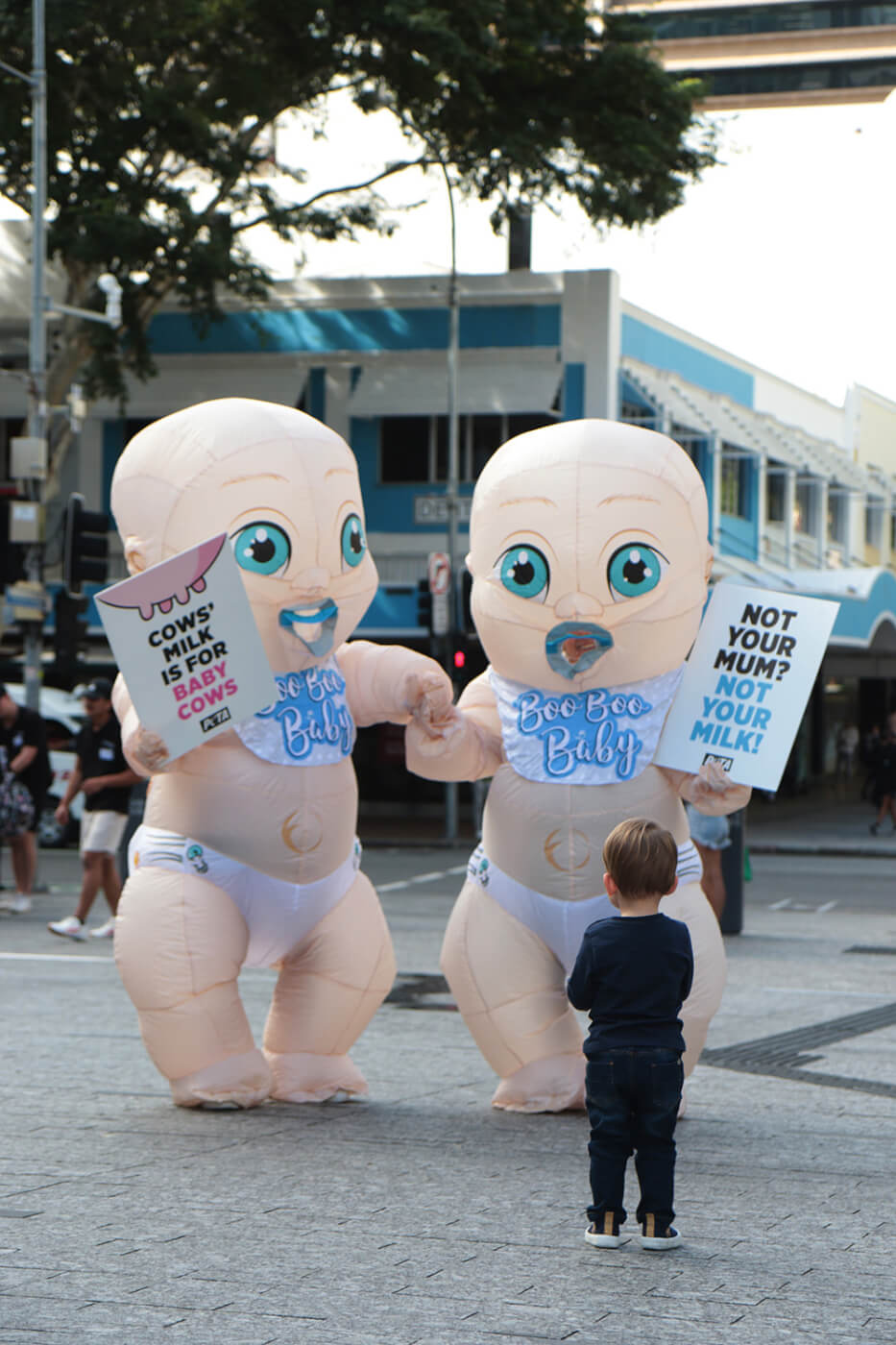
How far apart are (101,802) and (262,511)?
600cm

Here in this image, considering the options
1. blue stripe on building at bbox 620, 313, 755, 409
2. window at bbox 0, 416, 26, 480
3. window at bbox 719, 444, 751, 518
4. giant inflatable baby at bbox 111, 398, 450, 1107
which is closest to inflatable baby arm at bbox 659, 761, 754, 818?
Answer: giant inflatable baby at bbox 111, 398, 450, 1107

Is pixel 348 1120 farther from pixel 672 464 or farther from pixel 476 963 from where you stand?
pixel 672 464

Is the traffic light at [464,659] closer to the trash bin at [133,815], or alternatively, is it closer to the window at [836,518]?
the trash bin at [133,815]

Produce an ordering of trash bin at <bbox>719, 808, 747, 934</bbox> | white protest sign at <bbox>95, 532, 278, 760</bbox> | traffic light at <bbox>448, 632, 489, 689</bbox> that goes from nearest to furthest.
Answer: white protest sign at <bbox>95, 532, 278, 760</bbox> → trash bin at <bbox>719, 808, 747, 934</bbox> → traffic light at <bbox>448, 632, 489, 689</bbox>

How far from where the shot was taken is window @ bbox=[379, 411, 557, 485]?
27.5m

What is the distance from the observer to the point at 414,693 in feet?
22.7

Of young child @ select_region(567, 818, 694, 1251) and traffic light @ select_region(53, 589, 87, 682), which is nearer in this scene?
young child @ select_region(567, 818, 694, 1251)

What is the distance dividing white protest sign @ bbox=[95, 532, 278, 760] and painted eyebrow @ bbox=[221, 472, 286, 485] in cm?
44

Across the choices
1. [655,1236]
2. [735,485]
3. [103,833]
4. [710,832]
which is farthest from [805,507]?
[655,1236]

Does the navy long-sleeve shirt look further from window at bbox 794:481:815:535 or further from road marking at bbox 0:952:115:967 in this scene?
window at bbox 794:481:815:535

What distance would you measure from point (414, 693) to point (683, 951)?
Result: 2.14 meters

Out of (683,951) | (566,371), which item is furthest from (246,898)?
(566,371)

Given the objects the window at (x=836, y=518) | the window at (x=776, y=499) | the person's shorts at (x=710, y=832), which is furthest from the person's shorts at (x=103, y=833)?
the window at (x=836, y=518)

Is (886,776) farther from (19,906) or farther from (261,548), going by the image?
(261,548)
